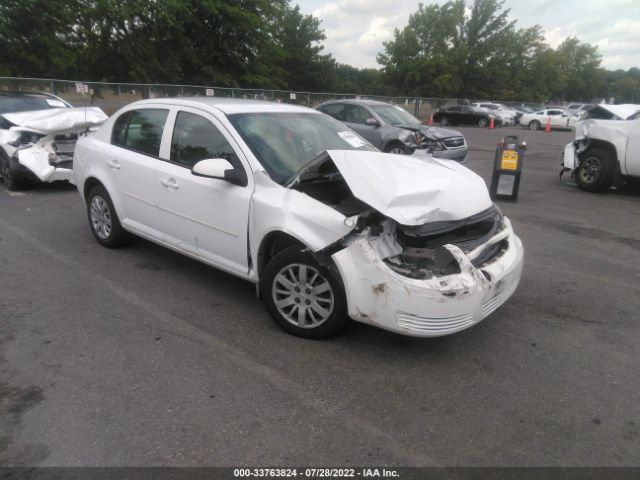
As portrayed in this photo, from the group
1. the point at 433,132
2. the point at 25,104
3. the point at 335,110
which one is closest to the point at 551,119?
the point at 433,132

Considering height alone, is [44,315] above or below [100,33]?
below

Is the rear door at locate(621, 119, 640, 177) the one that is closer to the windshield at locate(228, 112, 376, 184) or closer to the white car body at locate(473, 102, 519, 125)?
the windshield at locate(228, 112, 376, 184)

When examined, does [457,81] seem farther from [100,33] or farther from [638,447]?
[638,447]

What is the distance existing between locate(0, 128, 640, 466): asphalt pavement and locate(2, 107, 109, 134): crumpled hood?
3.68 m

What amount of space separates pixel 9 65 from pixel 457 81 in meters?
39.1

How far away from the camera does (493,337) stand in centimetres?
365

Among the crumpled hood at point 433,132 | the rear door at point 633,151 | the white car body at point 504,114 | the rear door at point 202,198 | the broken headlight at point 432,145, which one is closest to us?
the rear door at point 202,198

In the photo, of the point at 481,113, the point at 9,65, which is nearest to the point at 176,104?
the point at 481,113

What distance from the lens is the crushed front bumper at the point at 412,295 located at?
299 cm

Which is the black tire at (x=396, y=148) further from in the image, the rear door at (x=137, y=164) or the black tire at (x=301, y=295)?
the black tire at (x=301, y=295)

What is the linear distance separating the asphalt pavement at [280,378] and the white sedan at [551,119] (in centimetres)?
3031

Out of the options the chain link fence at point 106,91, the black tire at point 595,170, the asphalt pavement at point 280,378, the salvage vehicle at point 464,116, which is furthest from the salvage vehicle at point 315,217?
the salvage vehicle at point 464,116

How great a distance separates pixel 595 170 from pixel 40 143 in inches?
394

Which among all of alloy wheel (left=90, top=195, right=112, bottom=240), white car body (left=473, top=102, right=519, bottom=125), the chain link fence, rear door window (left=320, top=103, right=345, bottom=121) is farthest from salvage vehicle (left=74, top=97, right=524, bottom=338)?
white car body (left=473, top=102, right=519, bottom=125)
